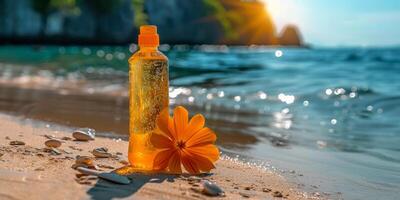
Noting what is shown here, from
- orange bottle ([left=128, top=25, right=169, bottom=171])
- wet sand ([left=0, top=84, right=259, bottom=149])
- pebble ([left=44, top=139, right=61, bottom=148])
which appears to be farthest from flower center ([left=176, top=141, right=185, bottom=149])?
wet sand ([left=0, top=84, right=259, bottom=149])

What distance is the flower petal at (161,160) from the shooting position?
2.47 m

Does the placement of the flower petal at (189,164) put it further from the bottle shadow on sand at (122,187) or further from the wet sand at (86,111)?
the wet sand at (86,111)

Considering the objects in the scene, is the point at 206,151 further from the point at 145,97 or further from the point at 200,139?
the point at 145,97

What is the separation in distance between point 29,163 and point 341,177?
169 cm

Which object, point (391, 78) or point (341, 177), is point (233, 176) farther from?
point (391, 78)

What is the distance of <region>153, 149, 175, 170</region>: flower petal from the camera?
97.3 inches

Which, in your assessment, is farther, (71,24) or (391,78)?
(71,24)

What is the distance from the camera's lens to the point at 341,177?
2988mm

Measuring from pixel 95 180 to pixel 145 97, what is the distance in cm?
58

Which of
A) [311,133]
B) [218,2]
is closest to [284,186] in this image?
[311,133]

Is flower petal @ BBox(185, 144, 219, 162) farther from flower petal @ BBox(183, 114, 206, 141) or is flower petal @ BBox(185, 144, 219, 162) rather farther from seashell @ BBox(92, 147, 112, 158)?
seashell @ BBox(92, 147, 112, 158)

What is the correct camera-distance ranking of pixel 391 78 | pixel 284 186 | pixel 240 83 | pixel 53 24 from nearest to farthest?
pixel 284 186, pixel 240 83, pixel 391 78, pixel 53 24

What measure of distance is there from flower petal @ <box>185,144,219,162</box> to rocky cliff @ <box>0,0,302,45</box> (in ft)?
175

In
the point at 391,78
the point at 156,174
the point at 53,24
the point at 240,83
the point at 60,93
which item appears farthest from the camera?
the point at 53,24
